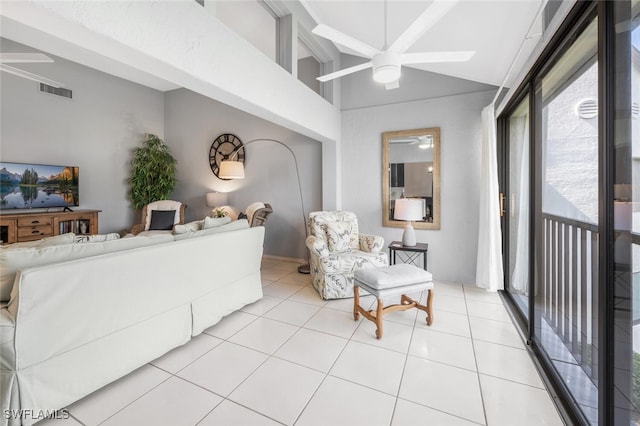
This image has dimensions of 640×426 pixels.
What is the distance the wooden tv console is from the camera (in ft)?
12.3

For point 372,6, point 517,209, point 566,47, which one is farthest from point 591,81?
point 372,6

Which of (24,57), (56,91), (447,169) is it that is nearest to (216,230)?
(24,57)

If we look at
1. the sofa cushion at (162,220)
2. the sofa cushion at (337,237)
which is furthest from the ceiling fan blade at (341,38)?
the sofa cushion at (162,220)

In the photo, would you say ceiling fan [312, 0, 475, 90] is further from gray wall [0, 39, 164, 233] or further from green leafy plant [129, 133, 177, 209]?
gray wall [0, 39, 164, 233]

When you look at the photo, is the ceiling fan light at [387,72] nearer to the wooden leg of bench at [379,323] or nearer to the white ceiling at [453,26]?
the white ceiling at [453,26]

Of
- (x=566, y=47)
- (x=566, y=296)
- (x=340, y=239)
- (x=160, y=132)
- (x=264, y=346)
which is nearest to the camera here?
(x=566, y=47)

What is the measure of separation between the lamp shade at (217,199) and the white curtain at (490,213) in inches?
167

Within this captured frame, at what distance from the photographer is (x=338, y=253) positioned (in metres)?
3.36

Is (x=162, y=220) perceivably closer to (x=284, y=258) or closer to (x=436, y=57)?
(x=284, y=258)

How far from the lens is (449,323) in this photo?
2.52m

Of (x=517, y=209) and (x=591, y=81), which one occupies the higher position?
(x=591, y=81)

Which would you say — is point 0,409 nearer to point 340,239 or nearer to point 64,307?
point 64,307

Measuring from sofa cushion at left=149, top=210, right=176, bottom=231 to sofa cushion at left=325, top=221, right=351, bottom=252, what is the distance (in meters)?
3.09

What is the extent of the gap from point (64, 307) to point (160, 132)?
5514mm
